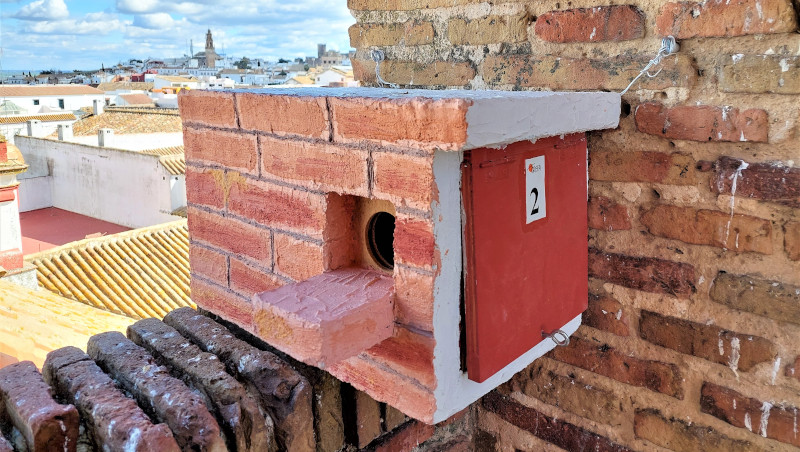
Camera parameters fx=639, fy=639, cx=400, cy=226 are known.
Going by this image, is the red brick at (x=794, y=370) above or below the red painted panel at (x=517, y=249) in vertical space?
below

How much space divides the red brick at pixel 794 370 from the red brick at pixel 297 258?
1.05 metres

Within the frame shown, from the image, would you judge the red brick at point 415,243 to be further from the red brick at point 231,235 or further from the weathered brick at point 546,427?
the weathered brick at point 546,427

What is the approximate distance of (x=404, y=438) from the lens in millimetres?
1556

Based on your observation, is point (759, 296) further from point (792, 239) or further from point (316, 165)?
point (316, 165)

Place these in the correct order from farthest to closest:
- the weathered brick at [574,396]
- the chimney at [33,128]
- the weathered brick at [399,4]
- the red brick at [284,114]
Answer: the chimney at [33,128], the weathered brick at [399,4], the weathered brick at [574,396], the red brick at [284,114]

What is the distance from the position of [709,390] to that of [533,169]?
725 mm

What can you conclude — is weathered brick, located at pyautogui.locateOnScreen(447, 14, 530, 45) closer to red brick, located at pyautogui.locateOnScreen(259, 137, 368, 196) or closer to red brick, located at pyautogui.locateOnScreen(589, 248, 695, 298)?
red brick, located at pyautogui.locateOnScreen(589, 248, 695, 298)

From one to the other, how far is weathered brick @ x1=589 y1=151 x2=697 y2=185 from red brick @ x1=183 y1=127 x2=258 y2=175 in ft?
2.86

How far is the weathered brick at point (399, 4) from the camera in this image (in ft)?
6.39

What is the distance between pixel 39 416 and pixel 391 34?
1.54 meters

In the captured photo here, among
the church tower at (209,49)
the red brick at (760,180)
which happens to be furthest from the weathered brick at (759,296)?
the church tower at (209,49)

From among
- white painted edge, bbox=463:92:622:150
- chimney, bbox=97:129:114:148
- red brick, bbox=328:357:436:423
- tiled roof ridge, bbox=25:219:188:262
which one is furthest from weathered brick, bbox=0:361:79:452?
chimney, bbox=97:129:114:148

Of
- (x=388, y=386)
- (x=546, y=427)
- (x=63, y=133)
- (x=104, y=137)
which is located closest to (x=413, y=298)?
(x=388, y=386)

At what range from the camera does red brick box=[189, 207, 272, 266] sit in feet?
4.99
